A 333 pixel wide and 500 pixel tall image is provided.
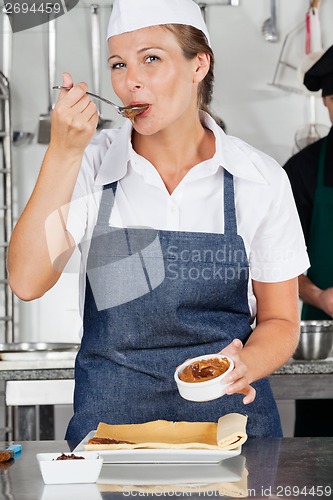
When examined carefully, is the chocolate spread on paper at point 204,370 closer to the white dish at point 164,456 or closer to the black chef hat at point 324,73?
the white dish at point 164,456

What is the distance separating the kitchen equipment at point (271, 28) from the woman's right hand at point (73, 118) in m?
2.88

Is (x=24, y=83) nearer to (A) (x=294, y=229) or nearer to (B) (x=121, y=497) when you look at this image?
(A) (x=294, y=229)

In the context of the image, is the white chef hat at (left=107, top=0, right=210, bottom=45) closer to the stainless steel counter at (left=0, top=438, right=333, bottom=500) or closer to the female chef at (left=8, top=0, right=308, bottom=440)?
the female chef at (left=8, top=0, right=308, bottom=440)

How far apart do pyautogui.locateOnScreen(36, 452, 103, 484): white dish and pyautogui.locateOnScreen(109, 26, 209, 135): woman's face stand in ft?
2.40

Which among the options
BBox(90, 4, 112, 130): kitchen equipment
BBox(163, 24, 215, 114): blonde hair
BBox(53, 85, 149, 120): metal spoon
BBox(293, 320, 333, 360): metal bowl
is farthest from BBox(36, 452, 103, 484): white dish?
BBox(90, 4, 112, 130): kitchen equipment

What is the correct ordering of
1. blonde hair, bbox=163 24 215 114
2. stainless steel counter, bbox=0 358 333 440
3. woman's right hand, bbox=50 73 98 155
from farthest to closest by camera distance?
stainless steel counter, bbox=0 358 333 440 → blonde hair, bbox=163 24 215 114 → woman's right hand, bbox=50 73 98 155

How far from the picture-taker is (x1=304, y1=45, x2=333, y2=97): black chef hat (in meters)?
3.05

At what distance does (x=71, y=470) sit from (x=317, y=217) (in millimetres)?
2127

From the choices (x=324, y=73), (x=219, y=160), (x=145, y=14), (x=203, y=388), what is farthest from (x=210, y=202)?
(x=324, y=73)

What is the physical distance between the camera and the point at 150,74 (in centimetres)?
171

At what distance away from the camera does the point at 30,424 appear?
2662mm

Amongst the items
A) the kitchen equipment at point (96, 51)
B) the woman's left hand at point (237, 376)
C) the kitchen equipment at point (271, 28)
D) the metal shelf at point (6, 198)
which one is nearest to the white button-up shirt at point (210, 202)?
the woman's left hand at point (237, 376)

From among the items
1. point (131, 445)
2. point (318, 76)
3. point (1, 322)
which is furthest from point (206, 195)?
point (1, 322)

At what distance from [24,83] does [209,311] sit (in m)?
2.75
